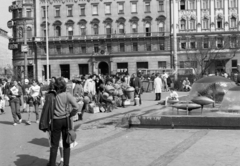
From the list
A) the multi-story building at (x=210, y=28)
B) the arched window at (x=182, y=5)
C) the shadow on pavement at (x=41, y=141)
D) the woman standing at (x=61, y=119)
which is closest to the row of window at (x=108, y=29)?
the arched window at (x=182, y=5)

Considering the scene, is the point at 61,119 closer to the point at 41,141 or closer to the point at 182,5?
the point at 41,141

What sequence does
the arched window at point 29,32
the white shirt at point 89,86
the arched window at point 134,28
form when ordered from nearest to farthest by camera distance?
1. the white shirt at point 89,86
2. the arched window at point 134,28
3. the arched window at point 29,32

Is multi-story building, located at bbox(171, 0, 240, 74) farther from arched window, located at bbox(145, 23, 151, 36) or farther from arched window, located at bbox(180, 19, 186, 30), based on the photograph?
arched window, located at bbox(145, 23, 151, 36)

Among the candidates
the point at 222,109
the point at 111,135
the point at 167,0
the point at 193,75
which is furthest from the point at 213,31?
the point at 111,135

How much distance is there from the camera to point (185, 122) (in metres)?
12.5

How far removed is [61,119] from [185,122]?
5.73 meters

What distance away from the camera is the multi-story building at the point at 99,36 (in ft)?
213

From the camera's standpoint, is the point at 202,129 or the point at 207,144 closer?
the point at 207,144

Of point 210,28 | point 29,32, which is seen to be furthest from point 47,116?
point 29,32

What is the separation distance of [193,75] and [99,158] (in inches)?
1238

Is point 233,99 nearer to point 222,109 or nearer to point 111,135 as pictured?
point 222,109

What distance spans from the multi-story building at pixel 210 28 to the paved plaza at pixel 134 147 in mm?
49959

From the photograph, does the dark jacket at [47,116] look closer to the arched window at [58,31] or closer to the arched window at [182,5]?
the arched window at [182,5]

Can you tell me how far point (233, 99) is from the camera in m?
14.4
